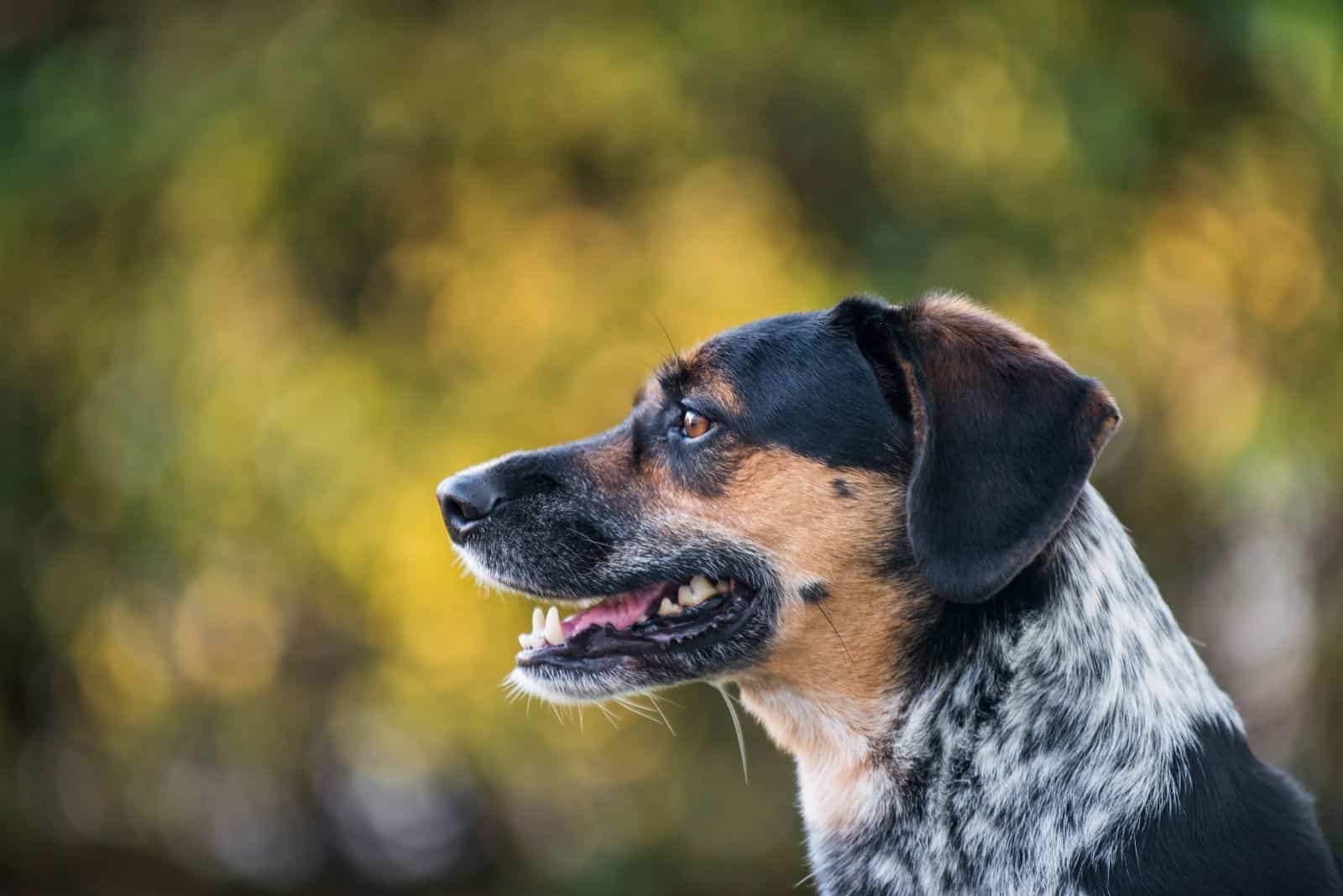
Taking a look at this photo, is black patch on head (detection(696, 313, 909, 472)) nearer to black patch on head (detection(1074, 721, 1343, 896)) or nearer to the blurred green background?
black patch on head (detection(1074, 721, 1343, 896))

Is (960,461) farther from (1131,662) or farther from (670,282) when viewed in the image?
(670,282)

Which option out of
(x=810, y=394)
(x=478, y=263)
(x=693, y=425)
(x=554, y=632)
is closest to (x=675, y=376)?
(x=693, y=425)

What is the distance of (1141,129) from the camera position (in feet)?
24.7

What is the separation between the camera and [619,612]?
Answer: 140 inches

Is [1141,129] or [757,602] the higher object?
[1141,129]

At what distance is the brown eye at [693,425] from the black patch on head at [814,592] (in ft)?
1.54

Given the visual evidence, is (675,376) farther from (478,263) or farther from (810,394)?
(478,263)

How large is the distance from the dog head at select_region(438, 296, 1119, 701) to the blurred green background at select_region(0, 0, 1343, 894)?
3.72 metres

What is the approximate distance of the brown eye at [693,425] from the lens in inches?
135

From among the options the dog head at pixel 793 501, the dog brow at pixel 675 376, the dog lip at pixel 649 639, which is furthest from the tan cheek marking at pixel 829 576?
the dog brow at pixel 675 376

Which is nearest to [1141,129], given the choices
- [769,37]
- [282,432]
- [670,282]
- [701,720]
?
[769,37]

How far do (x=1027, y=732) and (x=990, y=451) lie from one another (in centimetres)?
61

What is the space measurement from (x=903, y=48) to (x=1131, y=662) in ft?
17.9

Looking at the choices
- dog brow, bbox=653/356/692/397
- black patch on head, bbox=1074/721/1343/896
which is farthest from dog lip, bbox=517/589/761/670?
black patch on head, bbox=1074/721/1343/896
